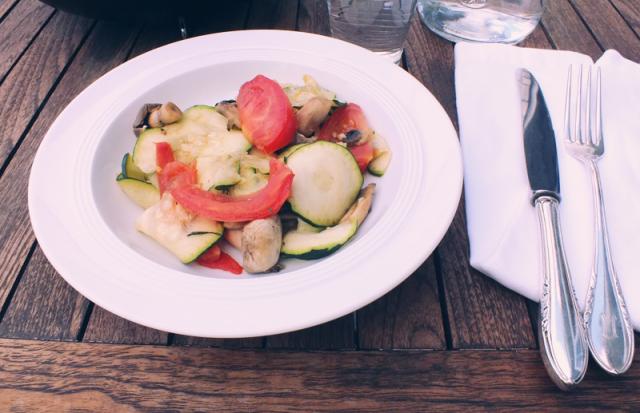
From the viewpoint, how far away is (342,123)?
0.88 meters

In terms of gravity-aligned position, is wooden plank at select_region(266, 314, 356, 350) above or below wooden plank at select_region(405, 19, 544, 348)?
below

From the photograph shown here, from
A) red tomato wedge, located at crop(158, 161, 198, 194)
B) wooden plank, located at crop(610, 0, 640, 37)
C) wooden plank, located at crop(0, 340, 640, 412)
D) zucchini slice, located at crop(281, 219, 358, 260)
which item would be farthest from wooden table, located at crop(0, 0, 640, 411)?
wooden plank, located at crop(610, 0, 640, 37)

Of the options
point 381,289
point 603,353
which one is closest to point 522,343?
point 603,353

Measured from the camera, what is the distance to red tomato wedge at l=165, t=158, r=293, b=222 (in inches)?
27.4

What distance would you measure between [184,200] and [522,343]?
531mm

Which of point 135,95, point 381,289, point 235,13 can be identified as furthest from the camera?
point 235,13

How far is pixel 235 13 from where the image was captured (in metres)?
1.33

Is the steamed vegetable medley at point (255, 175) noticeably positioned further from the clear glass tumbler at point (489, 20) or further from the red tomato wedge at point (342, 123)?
the clear glass tumbler at point (489, 20)

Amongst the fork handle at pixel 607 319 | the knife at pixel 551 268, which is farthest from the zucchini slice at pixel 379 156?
the fork handle at pixel 607 319

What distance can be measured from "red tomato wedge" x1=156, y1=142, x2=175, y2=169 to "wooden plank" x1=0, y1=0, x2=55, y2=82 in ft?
2.04

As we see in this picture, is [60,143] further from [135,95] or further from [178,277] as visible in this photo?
[178,277]

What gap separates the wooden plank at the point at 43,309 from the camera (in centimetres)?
65

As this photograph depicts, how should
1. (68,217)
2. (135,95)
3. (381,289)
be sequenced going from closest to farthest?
(381,289)
(68,217)
(135,95)

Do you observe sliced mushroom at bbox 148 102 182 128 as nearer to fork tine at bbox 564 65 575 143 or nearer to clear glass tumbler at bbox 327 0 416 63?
clear glass tumbler at bbox 327 0 416 63
